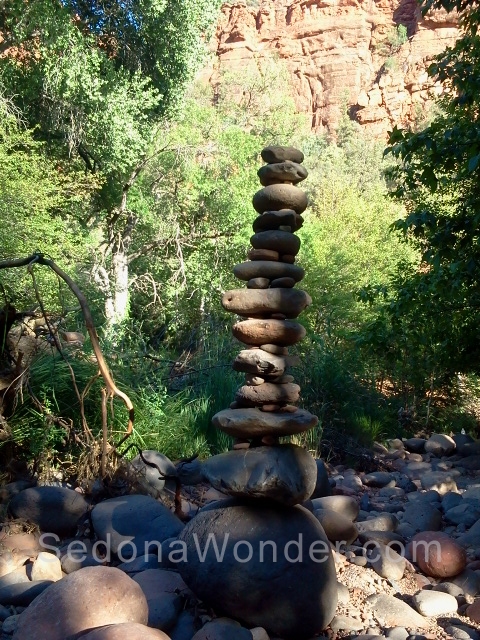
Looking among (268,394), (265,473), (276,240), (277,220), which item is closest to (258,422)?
(268,394)

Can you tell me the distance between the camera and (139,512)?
4297 mm

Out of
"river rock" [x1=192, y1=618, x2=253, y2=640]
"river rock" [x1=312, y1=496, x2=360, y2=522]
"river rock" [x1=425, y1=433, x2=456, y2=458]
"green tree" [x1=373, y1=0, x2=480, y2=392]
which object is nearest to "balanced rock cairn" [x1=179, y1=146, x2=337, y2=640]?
"river rock" [x1=192, y1=618, x2=253, y2=640]

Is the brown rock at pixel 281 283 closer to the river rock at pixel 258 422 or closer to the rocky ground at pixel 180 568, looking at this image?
the river rock at pixel 258 422

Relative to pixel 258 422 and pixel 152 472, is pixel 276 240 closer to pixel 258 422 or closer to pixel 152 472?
pixel 258 422

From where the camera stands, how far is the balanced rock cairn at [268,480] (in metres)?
3.35

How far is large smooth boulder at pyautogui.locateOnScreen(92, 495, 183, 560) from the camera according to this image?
412 centimetres

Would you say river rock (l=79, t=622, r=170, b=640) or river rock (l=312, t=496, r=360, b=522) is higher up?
river rock (l=79, t=622, r=170, b=640)

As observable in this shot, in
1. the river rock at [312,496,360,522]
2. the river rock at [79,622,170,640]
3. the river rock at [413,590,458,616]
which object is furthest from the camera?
the river rock at [312,496,360,522]

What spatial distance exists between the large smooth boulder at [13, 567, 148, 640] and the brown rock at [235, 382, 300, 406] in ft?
3.78

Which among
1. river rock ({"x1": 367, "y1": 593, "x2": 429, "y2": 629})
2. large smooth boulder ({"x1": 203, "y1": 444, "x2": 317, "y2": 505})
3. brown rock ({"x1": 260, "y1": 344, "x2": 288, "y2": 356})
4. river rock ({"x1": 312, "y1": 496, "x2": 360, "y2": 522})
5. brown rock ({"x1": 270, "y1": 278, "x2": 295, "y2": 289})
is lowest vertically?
river rock ({"x1": 312, "y1": 496, "x2": 360, "y2": 522})

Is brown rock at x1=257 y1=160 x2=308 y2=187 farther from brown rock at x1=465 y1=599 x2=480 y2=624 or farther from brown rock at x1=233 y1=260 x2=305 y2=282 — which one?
brown rock at x1=465 y1=599 x2=480 y2=624

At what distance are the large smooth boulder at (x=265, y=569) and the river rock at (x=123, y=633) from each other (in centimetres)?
67

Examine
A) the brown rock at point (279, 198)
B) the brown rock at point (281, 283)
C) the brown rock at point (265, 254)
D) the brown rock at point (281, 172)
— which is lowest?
the brown rock at point (281, 283)

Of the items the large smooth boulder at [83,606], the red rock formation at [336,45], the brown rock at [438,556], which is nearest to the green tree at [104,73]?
the brown rock at [438,556]
